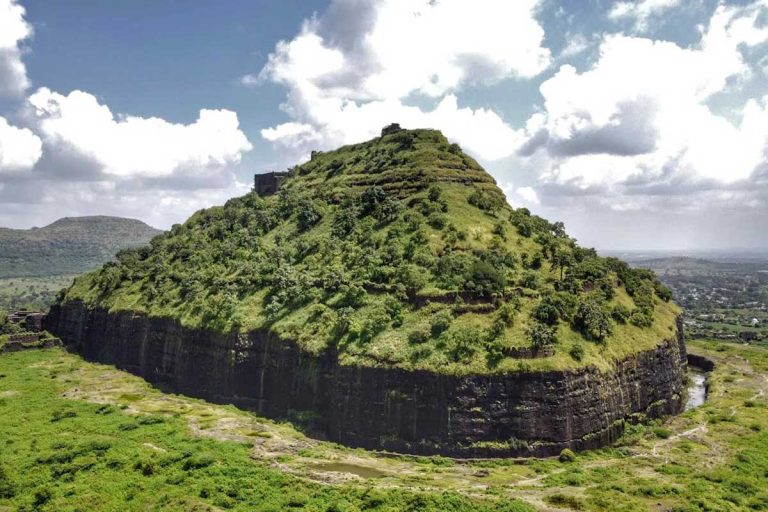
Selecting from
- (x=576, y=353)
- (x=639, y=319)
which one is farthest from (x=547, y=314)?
(x=639, y=319)

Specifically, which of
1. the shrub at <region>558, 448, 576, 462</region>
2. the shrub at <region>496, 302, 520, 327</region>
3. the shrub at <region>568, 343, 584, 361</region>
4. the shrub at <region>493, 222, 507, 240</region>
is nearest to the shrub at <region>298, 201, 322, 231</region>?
the shrub at <region>493, 222, 507, 240</region>

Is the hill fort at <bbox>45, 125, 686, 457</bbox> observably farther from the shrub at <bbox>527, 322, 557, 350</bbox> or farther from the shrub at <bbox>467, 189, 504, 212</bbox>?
the shrub at <bbox>467, 189, 504, 212</bbox>

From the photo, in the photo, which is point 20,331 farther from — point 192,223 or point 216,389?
point 216,389

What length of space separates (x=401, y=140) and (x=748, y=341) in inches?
4415

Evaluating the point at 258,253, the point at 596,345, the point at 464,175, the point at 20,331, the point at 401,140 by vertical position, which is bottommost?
the point at 20,331

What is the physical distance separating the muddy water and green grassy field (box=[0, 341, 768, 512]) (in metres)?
7.40

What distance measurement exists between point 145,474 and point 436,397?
27266 millimetres

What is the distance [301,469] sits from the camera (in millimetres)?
45344

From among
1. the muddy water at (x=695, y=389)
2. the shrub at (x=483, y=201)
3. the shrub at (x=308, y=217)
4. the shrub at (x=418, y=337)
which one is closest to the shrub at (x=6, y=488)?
the shrub at (x=418, y=337)

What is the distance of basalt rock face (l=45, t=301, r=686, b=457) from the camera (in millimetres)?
49844

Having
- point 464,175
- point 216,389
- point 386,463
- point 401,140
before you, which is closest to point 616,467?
point 386,463

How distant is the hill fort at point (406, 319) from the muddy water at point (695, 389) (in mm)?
4477

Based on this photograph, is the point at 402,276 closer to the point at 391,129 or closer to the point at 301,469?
the point at 301,469

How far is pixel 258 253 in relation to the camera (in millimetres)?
87312
